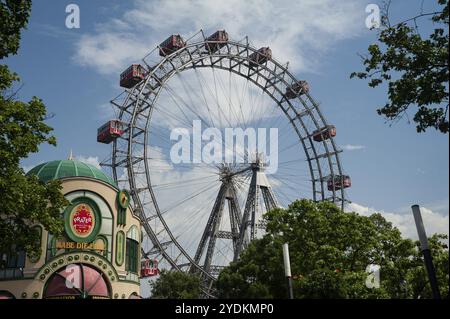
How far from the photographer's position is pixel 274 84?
60.8 m

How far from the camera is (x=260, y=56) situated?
59.8m

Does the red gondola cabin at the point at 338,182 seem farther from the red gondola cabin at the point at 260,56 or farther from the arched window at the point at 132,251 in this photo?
the arched window at the point at 132,251

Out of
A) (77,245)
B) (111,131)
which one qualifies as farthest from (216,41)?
(77,245)

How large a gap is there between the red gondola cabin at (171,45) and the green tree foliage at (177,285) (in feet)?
74.9

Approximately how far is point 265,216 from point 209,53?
87.4ft

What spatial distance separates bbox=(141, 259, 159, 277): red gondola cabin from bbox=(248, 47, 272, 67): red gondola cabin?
84.1 ft

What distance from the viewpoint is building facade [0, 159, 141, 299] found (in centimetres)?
3469

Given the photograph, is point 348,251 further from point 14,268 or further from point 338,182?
point 338,182

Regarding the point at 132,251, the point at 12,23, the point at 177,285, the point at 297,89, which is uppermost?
the point at 297,89

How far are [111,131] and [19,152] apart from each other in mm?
30813
